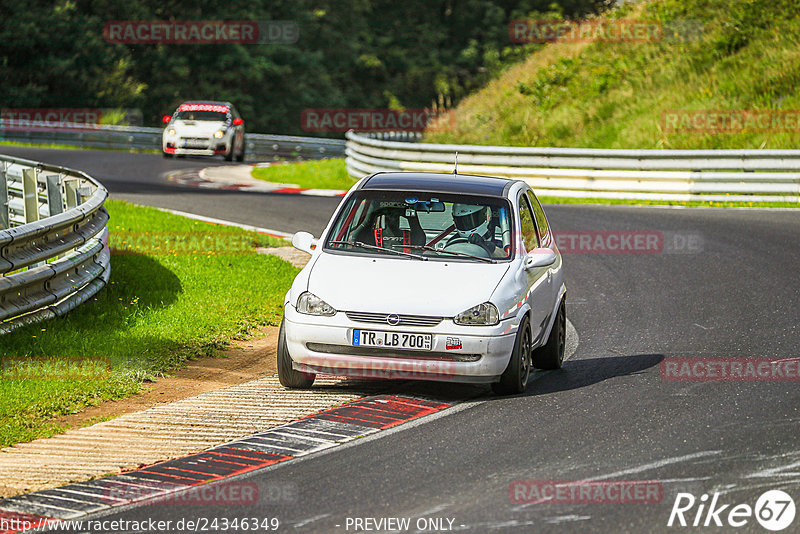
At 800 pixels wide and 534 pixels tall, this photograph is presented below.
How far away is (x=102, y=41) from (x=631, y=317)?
45.4m

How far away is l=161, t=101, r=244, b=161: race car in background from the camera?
3316 centimetres

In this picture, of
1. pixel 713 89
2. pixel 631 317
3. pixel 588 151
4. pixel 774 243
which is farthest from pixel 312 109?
pixel 631 317

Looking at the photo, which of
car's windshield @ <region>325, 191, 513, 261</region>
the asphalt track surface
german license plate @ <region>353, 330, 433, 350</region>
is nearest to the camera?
the asphalt track surface

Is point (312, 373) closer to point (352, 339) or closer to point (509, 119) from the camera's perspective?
point (352, 339)

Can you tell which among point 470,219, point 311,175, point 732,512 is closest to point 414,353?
point 470,219

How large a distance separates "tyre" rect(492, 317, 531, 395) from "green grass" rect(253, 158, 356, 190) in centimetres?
1902

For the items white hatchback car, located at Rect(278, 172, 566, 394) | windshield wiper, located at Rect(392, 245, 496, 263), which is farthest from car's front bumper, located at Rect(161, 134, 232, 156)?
windshield wiper, located at Rect(392, 245, 496, 263)

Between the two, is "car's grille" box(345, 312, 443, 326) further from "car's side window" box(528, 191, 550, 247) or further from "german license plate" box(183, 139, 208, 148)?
"german license plate" box(183, 139, 208, 148)

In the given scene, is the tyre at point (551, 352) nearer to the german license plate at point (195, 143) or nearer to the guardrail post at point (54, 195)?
the guardrail post at point (54, 195)

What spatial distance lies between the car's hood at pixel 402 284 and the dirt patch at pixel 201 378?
4.55ft

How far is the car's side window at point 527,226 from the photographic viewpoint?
9.53m

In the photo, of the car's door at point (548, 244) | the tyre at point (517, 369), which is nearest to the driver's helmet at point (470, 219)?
the car's door at point (548, 244)

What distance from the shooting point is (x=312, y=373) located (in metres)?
8.80

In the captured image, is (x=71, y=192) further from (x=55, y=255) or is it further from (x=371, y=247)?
(x=371, y=247)
